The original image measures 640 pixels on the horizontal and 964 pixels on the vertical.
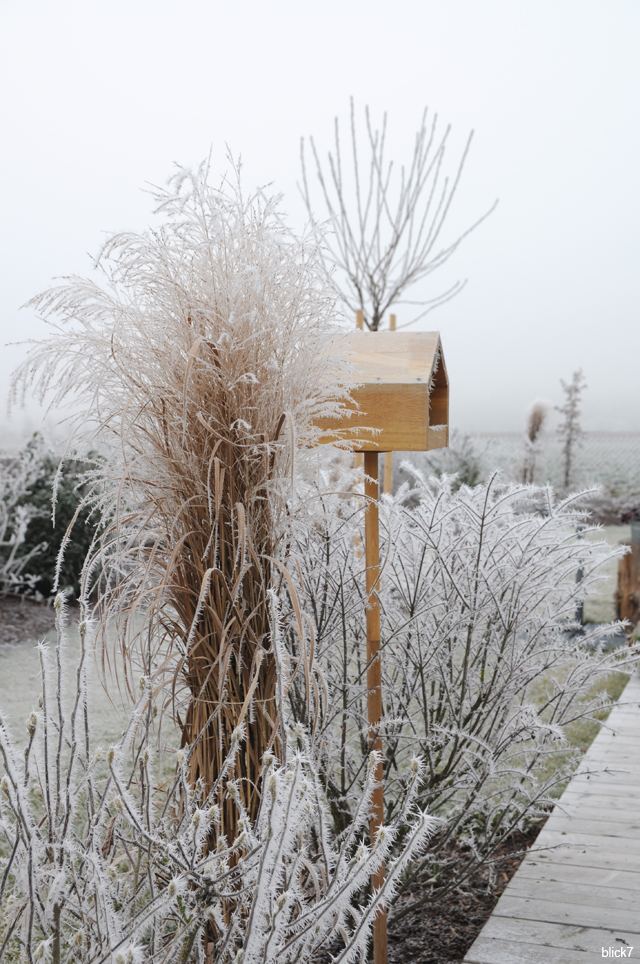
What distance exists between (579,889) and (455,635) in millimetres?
816

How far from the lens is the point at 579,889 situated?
6.75 feet

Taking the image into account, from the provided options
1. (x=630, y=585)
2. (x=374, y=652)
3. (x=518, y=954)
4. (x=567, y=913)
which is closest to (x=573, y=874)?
(x=567, y=913)

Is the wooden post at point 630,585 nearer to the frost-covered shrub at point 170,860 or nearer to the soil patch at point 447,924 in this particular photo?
the soil patch at point 447,924

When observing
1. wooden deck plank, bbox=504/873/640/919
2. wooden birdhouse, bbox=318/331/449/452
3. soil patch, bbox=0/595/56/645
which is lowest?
soil patch, bbox=0/595/56/645

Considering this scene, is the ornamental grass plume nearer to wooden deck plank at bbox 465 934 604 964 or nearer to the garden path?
wooden deck plank at bbox 465 934 604 964

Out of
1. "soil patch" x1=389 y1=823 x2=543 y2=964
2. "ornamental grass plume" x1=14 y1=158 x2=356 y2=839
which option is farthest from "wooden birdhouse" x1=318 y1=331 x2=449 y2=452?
"soil patch" x1=389 y1=823 x2=543 y2=964

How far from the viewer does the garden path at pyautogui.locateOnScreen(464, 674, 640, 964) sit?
1.75 m

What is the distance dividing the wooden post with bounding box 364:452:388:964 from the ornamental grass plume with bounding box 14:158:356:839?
12.5 inches

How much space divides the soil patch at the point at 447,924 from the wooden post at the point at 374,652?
0.22m

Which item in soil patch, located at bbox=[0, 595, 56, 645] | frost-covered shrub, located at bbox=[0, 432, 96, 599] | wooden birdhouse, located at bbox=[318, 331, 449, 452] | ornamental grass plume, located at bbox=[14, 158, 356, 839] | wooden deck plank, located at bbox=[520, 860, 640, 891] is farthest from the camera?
frost-covered shrub, located at bbox=[0, 432, 96, 599]

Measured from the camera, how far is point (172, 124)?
15.7ft

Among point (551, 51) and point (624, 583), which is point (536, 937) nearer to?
point (624, 583)

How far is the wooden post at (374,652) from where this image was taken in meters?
1.66

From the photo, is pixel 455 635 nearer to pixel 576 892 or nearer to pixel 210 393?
pixel 576 892
